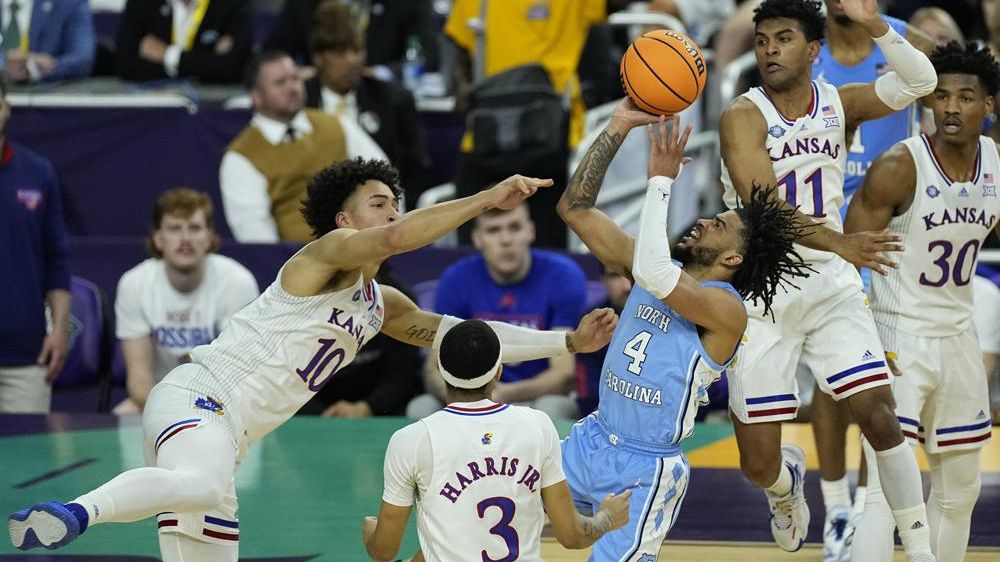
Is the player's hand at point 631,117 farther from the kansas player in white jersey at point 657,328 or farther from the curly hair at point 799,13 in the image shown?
the curly hair at point 799,13

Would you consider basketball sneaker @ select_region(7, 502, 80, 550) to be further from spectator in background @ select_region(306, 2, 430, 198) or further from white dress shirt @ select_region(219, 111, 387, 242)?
spectator in background @ select_region(306, 2, 430, 198)

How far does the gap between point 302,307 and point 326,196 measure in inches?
19.9

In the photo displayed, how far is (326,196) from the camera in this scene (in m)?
6.39

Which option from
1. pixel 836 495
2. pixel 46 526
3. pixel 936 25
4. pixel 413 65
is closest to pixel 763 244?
pixel 836 495

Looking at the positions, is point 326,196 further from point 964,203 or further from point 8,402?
point 8,402

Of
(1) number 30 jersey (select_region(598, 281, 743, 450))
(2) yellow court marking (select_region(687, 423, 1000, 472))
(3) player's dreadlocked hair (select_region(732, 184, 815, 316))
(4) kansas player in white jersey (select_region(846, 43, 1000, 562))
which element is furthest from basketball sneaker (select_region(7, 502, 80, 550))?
(2) yellow court marking (select_region(687, 423, 1000, 472))

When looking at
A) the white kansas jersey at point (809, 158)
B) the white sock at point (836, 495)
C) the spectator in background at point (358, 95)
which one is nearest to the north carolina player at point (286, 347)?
the white kansas jersey at point (809, 158)

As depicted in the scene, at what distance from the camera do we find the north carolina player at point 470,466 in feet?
16.8

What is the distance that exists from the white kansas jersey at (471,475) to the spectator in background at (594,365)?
13.7 ft

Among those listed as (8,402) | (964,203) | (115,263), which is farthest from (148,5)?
(964,203)

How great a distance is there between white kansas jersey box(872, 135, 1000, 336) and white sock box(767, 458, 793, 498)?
29.9 inches

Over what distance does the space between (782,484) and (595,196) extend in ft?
4.96

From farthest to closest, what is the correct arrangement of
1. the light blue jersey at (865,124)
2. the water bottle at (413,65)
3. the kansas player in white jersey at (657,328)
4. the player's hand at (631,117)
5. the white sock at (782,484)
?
the water bottle at (413,65)
the light blue jersey at (865,124)
the white sock at (782,484)
the player's hand at (631,117)
the kansas player in white jersey at (657,328)

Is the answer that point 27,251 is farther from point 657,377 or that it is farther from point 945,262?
point 945,262
